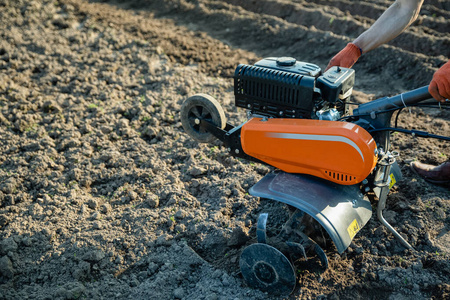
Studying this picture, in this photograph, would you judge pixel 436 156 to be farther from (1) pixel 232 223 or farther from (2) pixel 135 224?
(2) pixel 135 224

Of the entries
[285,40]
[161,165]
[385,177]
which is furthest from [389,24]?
[285,40]

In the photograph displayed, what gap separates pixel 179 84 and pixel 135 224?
2.57m

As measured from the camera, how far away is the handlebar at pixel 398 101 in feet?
9.66

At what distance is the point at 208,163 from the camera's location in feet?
14.4

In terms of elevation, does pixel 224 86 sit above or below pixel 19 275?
above

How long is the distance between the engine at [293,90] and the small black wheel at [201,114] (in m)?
0.37

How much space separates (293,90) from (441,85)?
927 millimetres

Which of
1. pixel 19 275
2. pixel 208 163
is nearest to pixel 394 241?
pixel 208 163

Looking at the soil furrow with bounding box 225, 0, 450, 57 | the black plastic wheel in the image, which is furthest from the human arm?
the soil furrow with bounding box 225, 0, 450, 57

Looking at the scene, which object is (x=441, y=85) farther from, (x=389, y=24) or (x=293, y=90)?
(x=389, y=24)

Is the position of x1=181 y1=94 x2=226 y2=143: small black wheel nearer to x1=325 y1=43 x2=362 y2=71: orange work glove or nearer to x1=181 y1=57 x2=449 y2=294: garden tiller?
x1=181 y1=57 x2=449 y2=294: garden tiller

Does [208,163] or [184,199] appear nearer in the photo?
[184,199]

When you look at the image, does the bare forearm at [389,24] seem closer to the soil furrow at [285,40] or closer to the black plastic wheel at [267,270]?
the black plastic wheel at [267,270]

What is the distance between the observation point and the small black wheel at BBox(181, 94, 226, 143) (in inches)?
143
